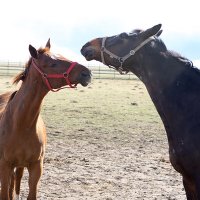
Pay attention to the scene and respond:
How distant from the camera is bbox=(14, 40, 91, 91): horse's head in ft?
18.6

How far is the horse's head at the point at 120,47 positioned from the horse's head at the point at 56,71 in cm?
83

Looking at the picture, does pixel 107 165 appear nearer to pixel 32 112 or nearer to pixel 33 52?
pixel 32 112

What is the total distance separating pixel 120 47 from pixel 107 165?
4.18 metres

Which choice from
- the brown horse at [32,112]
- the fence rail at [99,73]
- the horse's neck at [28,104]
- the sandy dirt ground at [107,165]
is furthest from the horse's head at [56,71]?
the fence rail at [99,73]

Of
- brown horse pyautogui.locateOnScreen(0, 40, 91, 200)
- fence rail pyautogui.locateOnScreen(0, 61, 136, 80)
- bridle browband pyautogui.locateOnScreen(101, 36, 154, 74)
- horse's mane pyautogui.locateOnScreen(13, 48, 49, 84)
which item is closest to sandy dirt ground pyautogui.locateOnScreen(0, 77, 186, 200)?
brown horse pyautogui.locateOnScreen(0, 40, 91, 200)

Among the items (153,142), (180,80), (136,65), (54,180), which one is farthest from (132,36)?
(153,142)

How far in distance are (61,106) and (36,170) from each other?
10.8 m

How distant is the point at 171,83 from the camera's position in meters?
4.58

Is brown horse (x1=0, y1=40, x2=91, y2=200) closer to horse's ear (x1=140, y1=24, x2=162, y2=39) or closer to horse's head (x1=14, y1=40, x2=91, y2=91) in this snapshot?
horse's head (x1=14, y1=40, x2=91, y2=91)

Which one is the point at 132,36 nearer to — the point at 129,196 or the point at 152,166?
the point at 129,196

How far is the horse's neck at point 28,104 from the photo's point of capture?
582 cm

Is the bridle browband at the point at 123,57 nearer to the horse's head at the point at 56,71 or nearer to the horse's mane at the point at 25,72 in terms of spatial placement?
the horse's head at the point at 56,71

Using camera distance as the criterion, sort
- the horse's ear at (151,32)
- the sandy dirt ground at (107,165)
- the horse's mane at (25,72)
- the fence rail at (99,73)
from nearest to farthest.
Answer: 1. the horse's ear at (151,32)
2. the horse's mane at (25,72)
3. the sandy dirt ground at (107,165)
4. the fence rail at (99,73)

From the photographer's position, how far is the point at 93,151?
31.0ft
